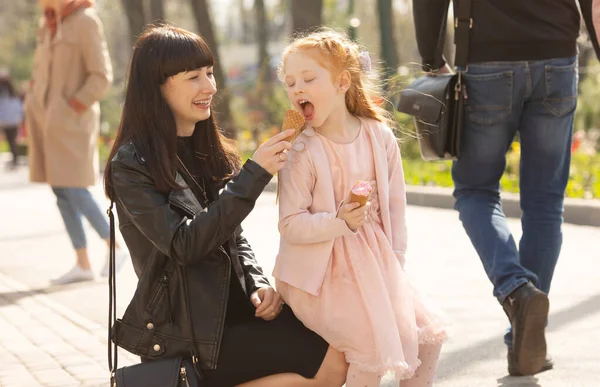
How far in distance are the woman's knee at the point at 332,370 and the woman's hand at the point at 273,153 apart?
0.56m

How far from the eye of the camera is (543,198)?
437 cm

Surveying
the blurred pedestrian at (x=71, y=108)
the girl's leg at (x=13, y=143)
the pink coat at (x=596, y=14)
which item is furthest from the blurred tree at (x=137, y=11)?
the pink coat at (x=596, y=14)

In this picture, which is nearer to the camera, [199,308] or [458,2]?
[199,308]

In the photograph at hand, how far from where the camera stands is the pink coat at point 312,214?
329 centimetres

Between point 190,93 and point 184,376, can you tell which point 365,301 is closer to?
point 184,376

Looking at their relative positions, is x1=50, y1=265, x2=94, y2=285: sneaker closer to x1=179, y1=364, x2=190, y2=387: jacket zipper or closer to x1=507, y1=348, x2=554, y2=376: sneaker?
x1=507, y1=348, x2=554, y2=376: sneaker

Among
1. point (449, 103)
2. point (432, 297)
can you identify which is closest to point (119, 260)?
point (432, 297)

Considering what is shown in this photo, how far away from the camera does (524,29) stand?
14.1 feet

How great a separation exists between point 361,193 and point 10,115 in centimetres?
2041

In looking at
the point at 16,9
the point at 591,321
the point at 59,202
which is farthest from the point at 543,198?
the point at 16,9

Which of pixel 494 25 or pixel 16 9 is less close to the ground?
pixel 494 25

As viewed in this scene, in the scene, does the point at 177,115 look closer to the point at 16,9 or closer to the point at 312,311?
the point at 312,311

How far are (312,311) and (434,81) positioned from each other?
1508mm

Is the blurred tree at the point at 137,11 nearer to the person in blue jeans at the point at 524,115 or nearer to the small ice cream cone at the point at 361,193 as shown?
the person in blue jeans at the point at 524,115
